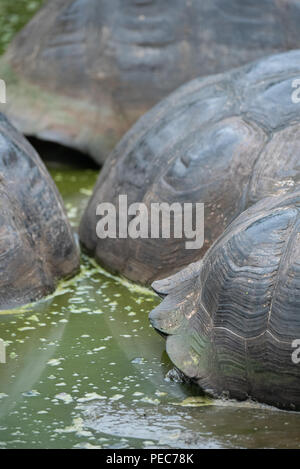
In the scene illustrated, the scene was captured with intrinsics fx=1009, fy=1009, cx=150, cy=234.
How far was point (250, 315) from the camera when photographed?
2.89m

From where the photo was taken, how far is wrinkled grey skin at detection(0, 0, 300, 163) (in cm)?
575

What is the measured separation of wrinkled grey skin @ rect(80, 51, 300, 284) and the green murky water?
7.8 inches

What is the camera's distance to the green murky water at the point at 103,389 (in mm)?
2768

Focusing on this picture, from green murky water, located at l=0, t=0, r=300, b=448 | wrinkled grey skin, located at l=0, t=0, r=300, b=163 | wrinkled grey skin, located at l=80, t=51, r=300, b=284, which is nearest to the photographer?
green murky water, located at l=0, t=0, r=300, b=448

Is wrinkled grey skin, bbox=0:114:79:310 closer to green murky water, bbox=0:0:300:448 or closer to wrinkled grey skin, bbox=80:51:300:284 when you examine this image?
green murky water, bbox=0:0:300:448

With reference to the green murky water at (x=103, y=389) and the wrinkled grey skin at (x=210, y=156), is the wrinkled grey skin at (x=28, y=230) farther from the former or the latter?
the wrinkled grey skin at (x=210, y=156)

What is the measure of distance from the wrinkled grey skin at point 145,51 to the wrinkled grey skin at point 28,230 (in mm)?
1711

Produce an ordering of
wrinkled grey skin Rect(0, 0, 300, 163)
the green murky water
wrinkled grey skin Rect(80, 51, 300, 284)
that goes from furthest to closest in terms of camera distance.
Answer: wrinkled grey skin Rect(0, 0, 300, 163)
wrinkled grey skin Rect(80, 51, 300, 284)
the green murky water

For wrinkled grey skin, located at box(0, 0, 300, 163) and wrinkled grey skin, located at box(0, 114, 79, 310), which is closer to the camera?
wrinkled grey skin, located at box(0, 114, 79, 310)

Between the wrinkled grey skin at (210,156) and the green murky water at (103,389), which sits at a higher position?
the wrinkled grey skin at (210,156)

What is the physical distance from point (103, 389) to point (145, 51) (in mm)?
3068

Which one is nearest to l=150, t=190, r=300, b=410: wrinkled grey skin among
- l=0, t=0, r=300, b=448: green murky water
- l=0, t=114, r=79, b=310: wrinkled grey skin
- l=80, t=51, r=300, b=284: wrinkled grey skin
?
l=0, t=0, r=300, b=448: green murky water

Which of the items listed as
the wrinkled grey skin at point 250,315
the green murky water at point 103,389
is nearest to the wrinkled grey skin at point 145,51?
the green murky water at point 103,389

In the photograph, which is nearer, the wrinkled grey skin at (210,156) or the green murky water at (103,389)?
the green murky water at (103,389)
